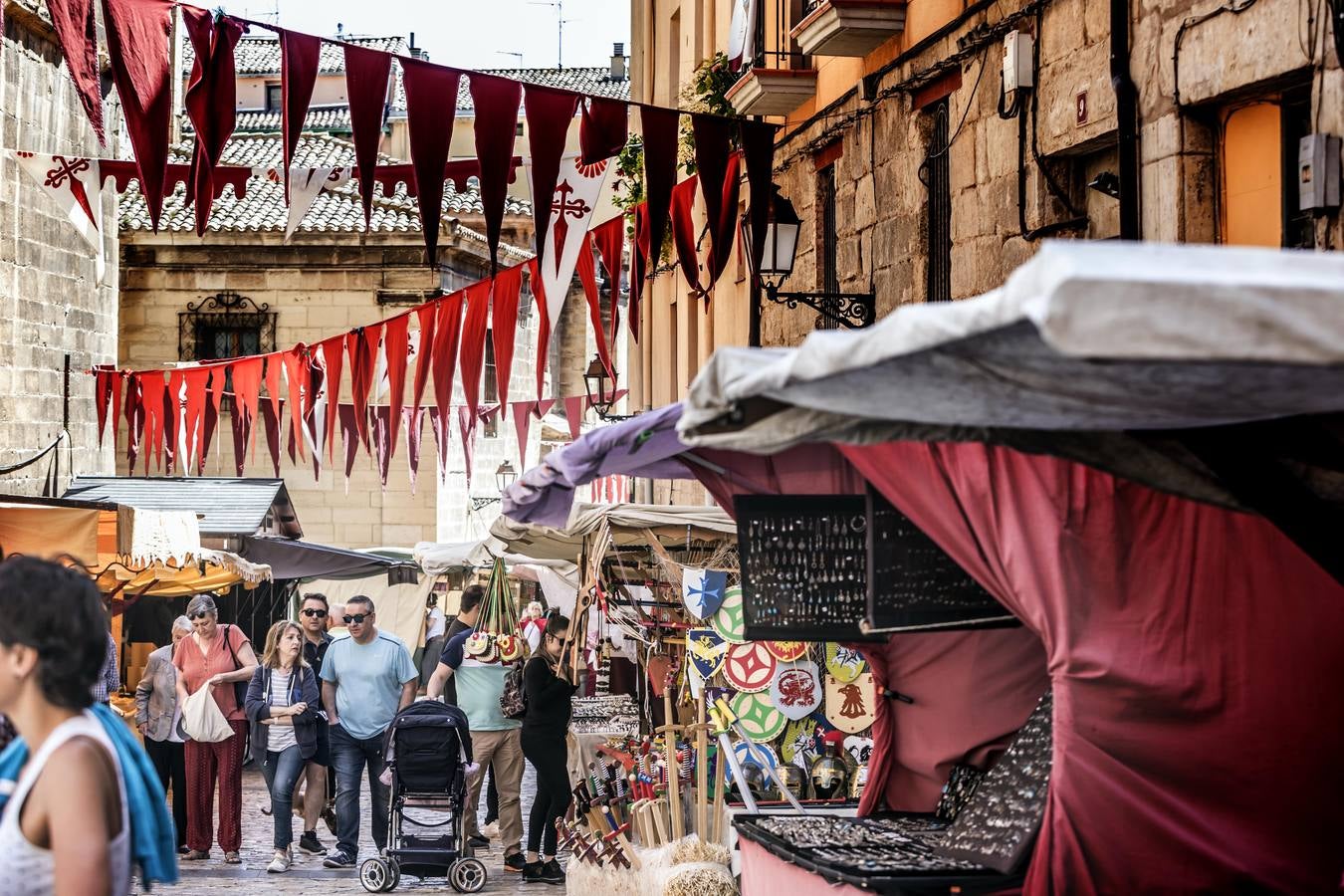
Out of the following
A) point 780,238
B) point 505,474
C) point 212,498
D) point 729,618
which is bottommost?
point 729,618

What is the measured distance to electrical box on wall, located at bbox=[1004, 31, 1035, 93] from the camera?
37.0 ft

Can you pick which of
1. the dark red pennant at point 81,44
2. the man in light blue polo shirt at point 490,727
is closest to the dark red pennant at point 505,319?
the man in light blue polo shirt at point 490,727

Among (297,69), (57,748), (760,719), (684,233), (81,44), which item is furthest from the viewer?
(684,233)

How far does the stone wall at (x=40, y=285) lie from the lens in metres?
21.1

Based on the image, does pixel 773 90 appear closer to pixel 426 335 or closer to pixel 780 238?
pixel 780 238

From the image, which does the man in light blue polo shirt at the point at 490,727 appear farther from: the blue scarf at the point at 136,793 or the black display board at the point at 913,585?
the blue scarf at the point at 136,793

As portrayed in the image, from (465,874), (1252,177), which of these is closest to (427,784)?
(465,874)

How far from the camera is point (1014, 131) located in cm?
1161

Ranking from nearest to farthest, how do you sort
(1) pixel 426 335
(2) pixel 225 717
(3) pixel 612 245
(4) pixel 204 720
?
(4) pixel 204 720 → (2) pixel 225 717 → (3) pixel 612 245 → (1) pixel 426 335

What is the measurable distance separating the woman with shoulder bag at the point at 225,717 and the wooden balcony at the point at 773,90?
253 inches

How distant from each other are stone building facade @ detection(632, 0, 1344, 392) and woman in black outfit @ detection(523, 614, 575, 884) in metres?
3.75

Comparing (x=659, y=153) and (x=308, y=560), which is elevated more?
(x=659, y=153)

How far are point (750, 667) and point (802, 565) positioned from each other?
9.93 ft

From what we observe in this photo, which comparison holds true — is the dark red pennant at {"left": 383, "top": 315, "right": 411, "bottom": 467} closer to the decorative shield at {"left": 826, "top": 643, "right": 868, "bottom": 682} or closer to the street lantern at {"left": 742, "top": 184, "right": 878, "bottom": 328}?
the street lantern at {"left": 742, "top": 184, "right": 878, "bottom": 328}
